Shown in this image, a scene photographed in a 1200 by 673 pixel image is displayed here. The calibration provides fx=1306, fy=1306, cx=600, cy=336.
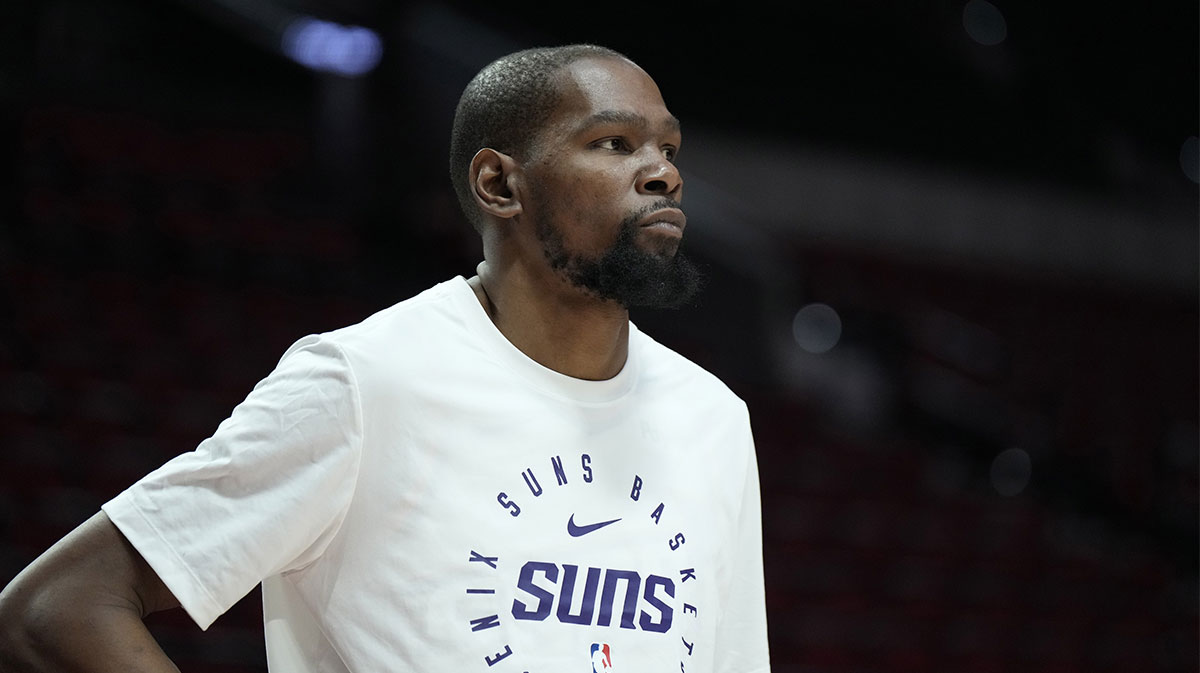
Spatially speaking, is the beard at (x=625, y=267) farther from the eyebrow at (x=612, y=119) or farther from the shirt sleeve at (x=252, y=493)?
the shirt sleeve at (x=252, y=493)

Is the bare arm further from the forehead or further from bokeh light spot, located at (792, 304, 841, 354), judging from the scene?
bokeh light spot, located at (792, 304, 841, 354)

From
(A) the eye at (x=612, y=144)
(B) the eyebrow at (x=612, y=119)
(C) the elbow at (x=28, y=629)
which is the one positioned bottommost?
(C) the elbow at (x=28, y=629)

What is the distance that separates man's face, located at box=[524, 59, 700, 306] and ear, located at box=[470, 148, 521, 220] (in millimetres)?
Result: 26

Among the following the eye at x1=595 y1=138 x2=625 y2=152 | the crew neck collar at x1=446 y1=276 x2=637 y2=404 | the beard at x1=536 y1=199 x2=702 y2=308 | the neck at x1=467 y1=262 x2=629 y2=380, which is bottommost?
the crew neck collar at x1=446 y1=276 x2=637 y2=404

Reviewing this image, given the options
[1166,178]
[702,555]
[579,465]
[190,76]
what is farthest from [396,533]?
[1166,178]

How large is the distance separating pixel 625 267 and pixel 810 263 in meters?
6.64

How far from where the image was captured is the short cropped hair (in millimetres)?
1569

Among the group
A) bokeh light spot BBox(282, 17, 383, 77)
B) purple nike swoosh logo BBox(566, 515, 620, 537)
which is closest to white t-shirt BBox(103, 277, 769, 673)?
purple nike swoosh logo BBox(566, 515, 620, 537)

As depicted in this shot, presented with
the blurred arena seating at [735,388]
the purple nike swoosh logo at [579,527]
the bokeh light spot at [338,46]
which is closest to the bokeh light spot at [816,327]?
the blurred arena seating at [735,388]

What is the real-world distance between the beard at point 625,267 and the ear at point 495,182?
2.2 inches

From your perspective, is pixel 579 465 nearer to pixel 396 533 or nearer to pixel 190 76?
pixel 396 533

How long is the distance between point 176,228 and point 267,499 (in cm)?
415

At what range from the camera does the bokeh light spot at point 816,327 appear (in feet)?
21.1

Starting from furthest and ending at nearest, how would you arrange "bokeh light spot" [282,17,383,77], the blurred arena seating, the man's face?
"bokeh light spot" [282,17,383,77], the blurred arena seating, the man's face
